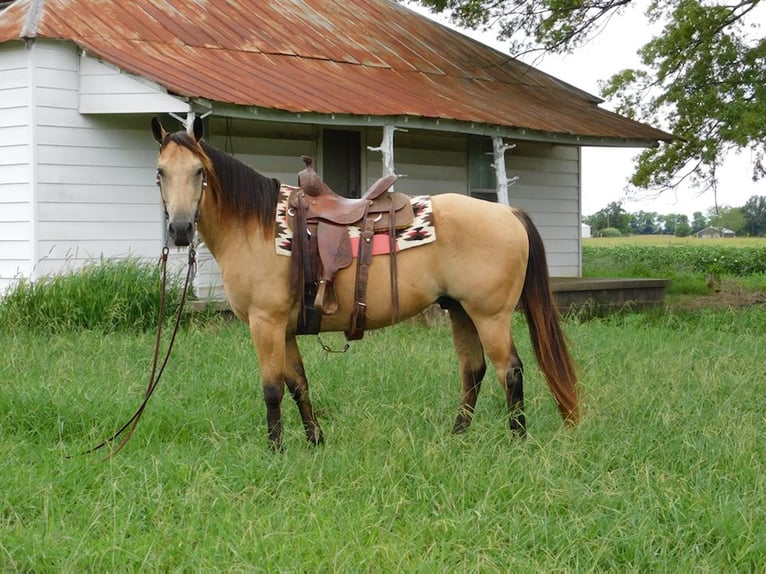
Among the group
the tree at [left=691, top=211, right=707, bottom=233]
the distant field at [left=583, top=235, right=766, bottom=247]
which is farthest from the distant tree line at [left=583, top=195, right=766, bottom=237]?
the distant field at [left=583, top=235, right=766, bottom=247]

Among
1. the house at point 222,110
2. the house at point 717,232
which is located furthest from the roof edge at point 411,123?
the house at point 717,232

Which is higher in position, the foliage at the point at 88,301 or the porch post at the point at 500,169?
the porch post at the point at 500,169

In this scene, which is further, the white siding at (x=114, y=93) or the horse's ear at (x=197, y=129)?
the white siding at (x=114, y=93)


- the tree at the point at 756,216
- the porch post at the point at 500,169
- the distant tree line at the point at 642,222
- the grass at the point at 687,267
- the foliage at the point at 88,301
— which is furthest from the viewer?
the distant tree line at the point at 642,222

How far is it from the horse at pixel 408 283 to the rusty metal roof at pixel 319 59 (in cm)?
440

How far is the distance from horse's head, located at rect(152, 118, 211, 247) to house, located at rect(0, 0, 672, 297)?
4199mm

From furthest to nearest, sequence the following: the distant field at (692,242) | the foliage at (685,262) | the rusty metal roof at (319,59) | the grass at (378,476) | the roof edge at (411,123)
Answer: the distant field at (692,242)
the foliage at (685,262)
the rusty metal roof at (319,59)
the roof edge at (411,123)
the grass at (378,476)

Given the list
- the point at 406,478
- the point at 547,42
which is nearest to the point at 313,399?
the point at 406,478

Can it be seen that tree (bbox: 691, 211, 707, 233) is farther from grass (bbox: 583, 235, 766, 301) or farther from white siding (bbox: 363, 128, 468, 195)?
white siding (bbox: 363, 128, 468, 195)

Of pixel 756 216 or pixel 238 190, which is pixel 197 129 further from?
pixel 756 216

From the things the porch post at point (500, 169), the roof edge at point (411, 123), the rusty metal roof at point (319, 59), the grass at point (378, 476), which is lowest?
the grass at point (378, 476)

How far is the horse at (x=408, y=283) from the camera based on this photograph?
5270 mm

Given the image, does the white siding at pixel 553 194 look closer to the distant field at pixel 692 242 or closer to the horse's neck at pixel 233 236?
the horse's neck at pixel 233 236

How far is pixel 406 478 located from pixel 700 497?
1.37 metres
